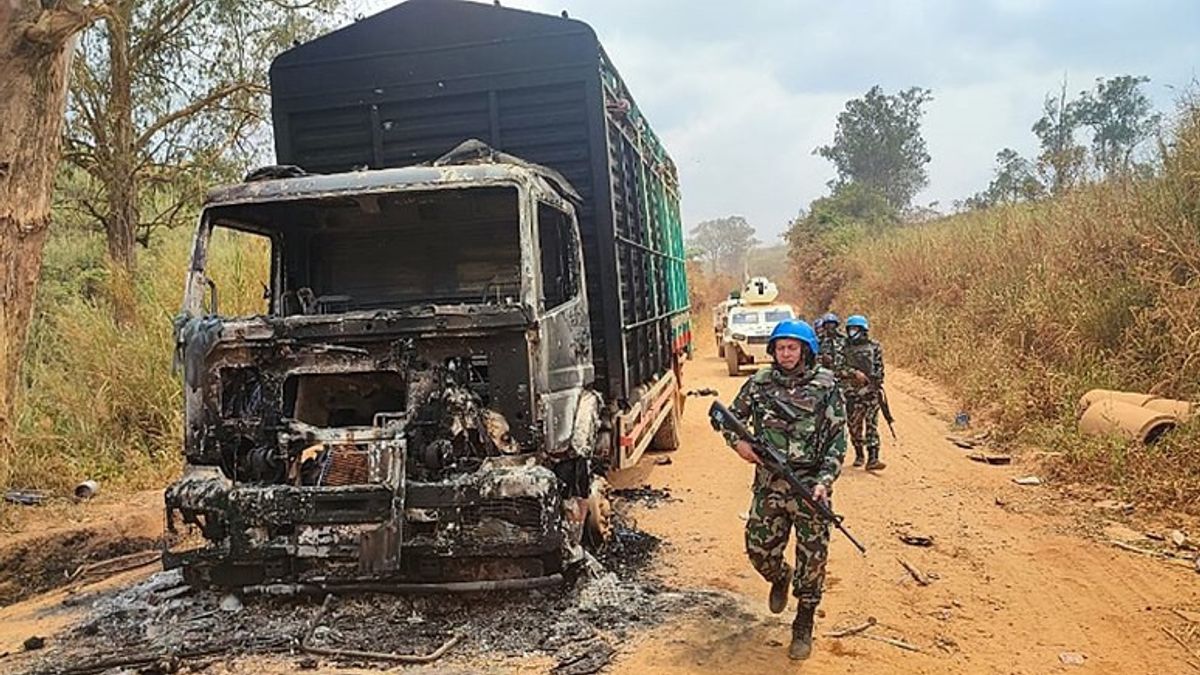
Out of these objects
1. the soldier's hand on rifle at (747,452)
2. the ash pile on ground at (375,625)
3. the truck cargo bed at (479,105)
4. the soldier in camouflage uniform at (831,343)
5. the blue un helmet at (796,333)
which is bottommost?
the ash pile on ground at (375,625)

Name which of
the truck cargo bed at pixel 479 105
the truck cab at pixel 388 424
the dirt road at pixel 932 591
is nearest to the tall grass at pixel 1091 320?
the dirt road at pixel 932 591

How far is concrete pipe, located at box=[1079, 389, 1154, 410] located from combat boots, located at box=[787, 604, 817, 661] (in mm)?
5177

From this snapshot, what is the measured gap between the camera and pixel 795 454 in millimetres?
4660

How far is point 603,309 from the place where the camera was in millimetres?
6469

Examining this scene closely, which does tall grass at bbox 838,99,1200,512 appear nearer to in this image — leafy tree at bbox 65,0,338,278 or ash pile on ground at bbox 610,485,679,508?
ash pile on ground at bbox 610,485,679,508

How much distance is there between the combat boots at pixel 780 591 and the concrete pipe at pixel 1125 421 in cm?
455

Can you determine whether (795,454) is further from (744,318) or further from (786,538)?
(744,318)

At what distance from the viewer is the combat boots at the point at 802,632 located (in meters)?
4.46

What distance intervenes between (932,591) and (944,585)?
169 millimetres

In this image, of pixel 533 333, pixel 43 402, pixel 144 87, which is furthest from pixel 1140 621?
pixel 144 87

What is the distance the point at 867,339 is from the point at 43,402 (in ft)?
28.2

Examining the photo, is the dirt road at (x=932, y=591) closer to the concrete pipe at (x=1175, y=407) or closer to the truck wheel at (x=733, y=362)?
the concrete pipe at (x=1175, y=407)

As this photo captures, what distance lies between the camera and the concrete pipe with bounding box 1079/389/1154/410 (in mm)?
8286

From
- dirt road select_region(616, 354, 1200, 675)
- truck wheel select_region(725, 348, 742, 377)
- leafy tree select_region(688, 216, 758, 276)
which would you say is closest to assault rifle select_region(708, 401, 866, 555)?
dirt road select_region(616, 354, 1200, 675)
